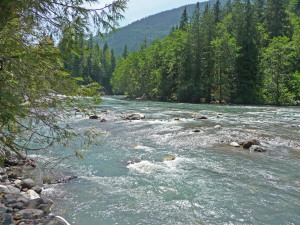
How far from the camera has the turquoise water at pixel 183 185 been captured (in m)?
5.13

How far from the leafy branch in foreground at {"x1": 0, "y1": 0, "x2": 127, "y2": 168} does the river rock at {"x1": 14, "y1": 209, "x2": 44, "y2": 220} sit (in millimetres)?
1454

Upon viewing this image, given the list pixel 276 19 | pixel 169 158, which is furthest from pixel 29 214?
pixel 276 19

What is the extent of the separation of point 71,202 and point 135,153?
176 inches

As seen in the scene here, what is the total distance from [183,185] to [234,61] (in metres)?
36.7

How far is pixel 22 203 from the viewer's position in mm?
4840

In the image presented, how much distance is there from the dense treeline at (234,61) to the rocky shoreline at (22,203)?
1415 inches

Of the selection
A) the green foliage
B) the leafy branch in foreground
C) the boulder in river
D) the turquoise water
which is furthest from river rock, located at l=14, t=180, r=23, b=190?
the green foliage

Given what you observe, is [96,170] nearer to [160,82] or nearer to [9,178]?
[9,178]

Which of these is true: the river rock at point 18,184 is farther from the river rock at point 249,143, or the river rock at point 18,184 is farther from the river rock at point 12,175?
the river rock at point 249,143

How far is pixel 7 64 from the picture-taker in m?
3.45

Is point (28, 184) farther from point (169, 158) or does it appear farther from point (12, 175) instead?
point (169, 158)

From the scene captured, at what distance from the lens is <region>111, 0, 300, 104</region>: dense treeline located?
35.9 metres

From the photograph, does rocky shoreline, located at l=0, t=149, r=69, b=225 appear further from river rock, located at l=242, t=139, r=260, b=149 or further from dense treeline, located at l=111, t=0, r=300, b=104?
dense treeline, located at l=111, t=0, r=300, b=104

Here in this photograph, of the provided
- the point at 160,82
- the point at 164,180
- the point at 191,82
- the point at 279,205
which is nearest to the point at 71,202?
the point at 164,180
